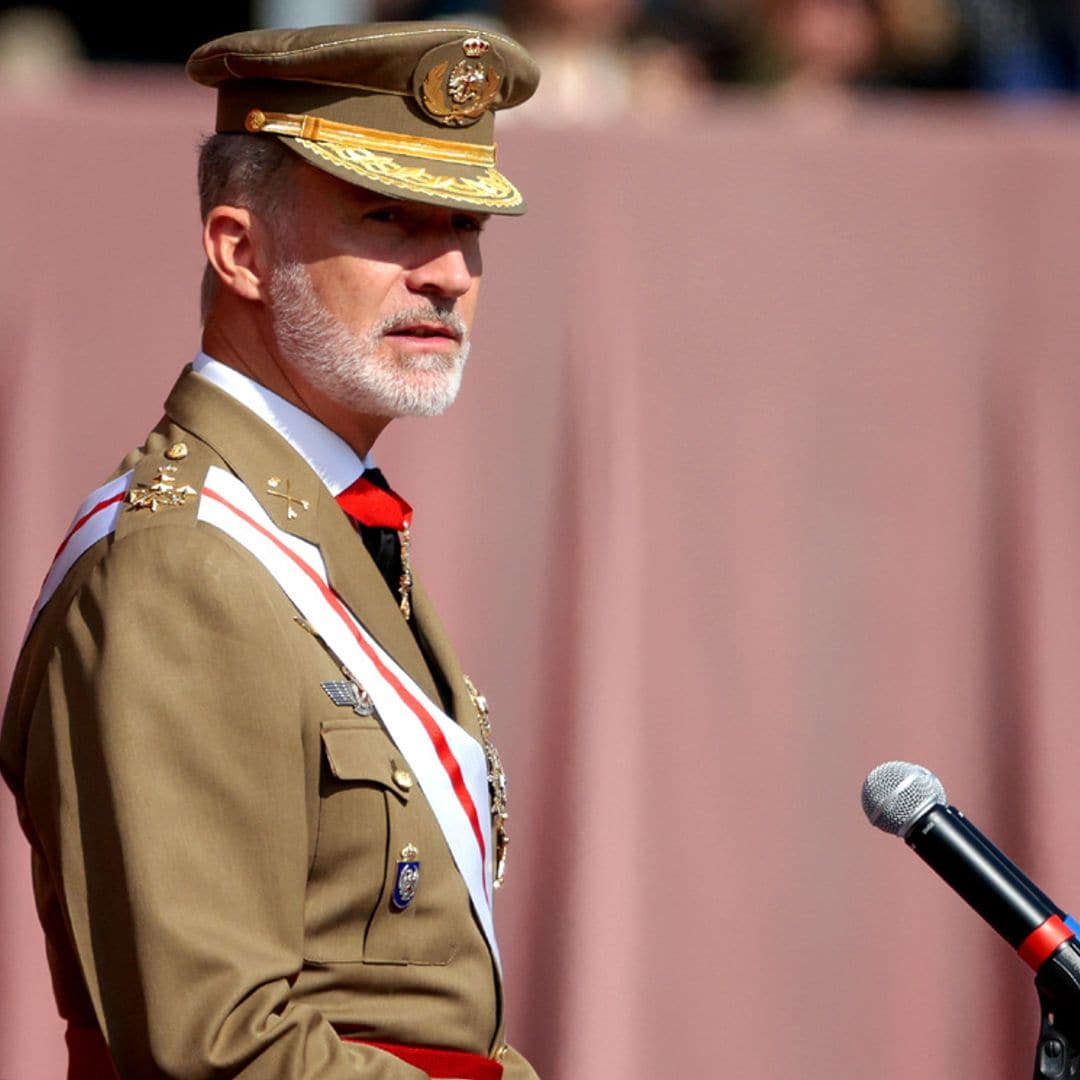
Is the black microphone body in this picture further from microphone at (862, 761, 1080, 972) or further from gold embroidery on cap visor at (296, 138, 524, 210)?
gold embroidery on cap visor at (296, 138, 524, 210)

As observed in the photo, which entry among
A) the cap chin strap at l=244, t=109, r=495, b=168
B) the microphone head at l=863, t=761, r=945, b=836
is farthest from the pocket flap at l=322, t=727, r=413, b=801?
the cap chin strap at l=244, t=109, r=495, b=168

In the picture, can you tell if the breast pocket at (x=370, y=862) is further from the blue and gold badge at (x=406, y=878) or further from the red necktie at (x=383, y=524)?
the red necktie at (x=383, y=524)

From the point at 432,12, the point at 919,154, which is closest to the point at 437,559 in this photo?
the point at 919,154

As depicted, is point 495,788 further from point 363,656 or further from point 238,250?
point 238,250

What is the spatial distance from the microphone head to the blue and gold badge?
316 mm

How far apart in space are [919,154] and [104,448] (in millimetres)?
916

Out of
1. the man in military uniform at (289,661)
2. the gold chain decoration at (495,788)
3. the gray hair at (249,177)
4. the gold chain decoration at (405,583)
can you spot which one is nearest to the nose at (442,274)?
the man in military uniform at (289,661)

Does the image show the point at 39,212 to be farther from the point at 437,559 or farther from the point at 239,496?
the point at 239,496

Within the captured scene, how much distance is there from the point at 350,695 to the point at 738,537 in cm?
85

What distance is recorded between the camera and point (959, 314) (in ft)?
7.22

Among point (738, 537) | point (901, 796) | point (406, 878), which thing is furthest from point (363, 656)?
point (738, 537)

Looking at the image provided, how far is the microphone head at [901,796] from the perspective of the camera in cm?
128

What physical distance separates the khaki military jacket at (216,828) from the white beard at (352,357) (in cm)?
9

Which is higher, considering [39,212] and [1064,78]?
[1064,78]
